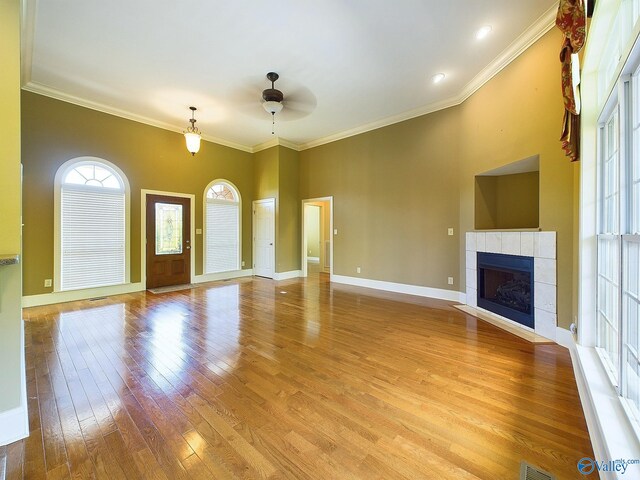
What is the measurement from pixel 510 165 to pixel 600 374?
267 centimetres

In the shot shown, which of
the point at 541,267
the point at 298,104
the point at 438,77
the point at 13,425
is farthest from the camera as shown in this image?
the point at 298,104

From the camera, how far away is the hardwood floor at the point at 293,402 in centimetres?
135

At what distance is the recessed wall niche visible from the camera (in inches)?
150

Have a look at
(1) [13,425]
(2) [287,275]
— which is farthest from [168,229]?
(1) [13,425]

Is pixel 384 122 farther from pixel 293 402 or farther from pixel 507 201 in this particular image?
pixel 293 402

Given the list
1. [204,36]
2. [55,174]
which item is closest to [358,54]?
[204,36]

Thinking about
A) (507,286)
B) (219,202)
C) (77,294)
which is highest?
(219,202)

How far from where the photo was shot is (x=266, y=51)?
3322mm

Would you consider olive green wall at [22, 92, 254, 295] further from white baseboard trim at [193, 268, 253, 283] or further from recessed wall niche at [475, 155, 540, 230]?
recessed wall niche at [475, 155, 540, 230]

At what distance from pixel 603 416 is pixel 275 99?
4.61 meters

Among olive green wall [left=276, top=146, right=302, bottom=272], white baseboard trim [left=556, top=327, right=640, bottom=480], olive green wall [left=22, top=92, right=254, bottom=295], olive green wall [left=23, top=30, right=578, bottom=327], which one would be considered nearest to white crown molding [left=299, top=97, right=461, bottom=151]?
olive green wall [left=23, top=30, right=578, bottom=327]

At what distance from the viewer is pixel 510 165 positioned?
139 inches

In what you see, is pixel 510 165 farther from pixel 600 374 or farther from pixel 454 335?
pixel 600 374

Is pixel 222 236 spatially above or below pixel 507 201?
below
